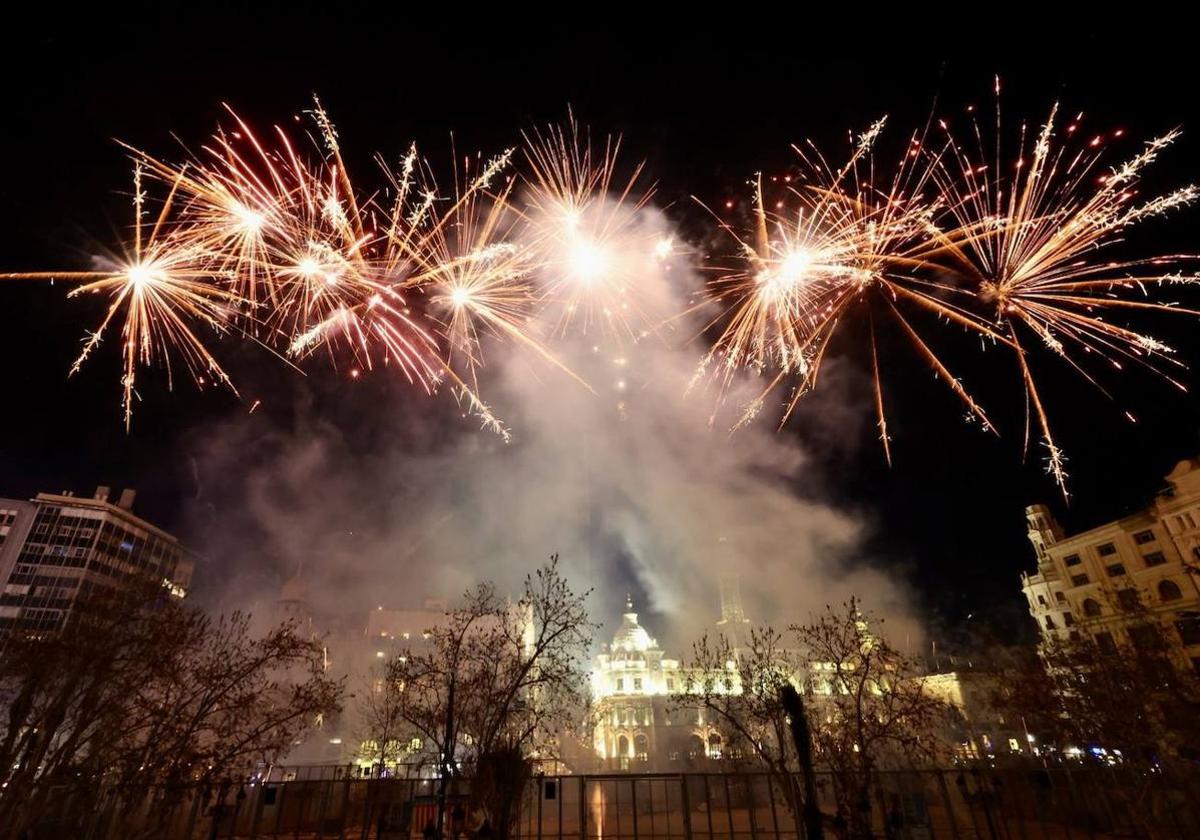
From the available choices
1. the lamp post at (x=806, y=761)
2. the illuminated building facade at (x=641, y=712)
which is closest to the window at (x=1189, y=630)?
the illuminated building facade at (x=641, y=712)

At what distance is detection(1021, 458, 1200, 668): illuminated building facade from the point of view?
49156mm

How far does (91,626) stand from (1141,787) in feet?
155

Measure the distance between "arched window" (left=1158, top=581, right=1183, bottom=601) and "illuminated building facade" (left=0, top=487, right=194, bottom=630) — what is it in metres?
110

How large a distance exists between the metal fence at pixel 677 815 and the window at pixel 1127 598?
28.6m

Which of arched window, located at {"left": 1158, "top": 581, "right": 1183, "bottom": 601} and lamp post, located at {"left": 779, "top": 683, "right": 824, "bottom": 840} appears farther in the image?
arched window, located at {"left": 1158, "top": 581, "right": 1183, "bottom": 601}

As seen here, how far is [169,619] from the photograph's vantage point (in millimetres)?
24578

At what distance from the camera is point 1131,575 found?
181 feet

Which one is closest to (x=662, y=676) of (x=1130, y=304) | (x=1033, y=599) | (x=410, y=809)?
(x=1033, y=599)

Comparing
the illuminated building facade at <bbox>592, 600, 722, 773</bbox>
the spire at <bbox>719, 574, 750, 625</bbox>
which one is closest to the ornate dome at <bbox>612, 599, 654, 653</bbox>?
the illuminated building facade at <bbox>592, 600, 722, 773</bbox>

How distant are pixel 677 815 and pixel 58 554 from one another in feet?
285

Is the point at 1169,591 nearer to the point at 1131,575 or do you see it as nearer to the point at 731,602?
the point at 1131,575

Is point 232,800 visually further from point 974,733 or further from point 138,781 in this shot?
point 974,733

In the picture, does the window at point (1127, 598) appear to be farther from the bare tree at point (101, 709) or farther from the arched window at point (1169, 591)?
the bare tree at point (101, 709)

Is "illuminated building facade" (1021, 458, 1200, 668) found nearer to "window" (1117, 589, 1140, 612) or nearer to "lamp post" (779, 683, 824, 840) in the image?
"window" (1117, 589, 1140, 612)
